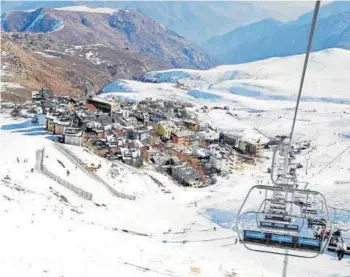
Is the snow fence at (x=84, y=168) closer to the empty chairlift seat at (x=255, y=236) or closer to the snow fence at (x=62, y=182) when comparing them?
the snow fence at (x=62, y=182)

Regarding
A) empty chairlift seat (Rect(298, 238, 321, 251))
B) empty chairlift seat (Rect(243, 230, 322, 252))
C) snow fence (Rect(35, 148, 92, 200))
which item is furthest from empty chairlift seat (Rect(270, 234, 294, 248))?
snow fence (Rect(35, 148, 92, 200))

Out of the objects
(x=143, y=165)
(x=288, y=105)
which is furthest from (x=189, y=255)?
(x=288, y=105)

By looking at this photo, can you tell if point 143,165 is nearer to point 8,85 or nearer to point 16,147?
point 16,147

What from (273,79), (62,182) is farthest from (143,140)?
(273,79)

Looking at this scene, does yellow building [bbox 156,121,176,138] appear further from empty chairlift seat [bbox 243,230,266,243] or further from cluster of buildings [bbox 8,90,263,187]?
empty chairlift seat [bbox 243,230,266,243]

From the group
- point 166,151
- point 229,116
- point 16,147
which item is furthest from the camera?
point 229,116
